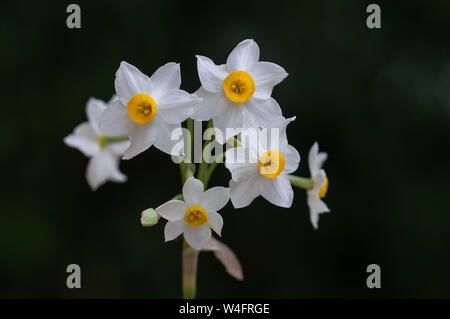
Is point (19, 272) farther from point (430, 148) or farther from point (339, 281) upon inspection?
point (430, 148)

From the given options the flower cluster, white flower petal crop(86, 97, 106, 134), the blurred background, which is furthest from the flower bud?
the blurred background

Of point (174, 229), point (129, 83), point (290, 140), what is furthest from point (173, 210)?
point (290, 140)

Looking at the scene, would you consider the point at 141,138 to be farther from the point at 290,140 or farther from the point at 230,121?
the point at 290,140

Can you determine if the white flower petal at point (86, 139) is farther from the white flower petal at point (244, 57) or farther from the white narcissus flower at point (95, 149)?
the white flower petal at point (244, 57)

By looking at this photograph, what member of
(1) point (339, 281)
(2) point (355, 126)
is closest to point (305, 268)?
(1) point (339, 281)

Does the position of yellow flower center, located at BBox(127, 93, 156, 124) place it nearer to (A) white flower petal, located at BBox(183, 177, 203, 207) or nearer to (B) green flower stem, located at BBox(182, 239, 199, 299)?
(A) white flower petal, located at BBox(183, 177, 203, 207)

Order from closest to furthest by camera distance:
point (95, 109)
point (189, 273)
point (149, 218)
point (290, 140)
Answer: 1. point (149, 218)
2. point (189, 273)
3. point (95, 109)
4. point (290, 140)
